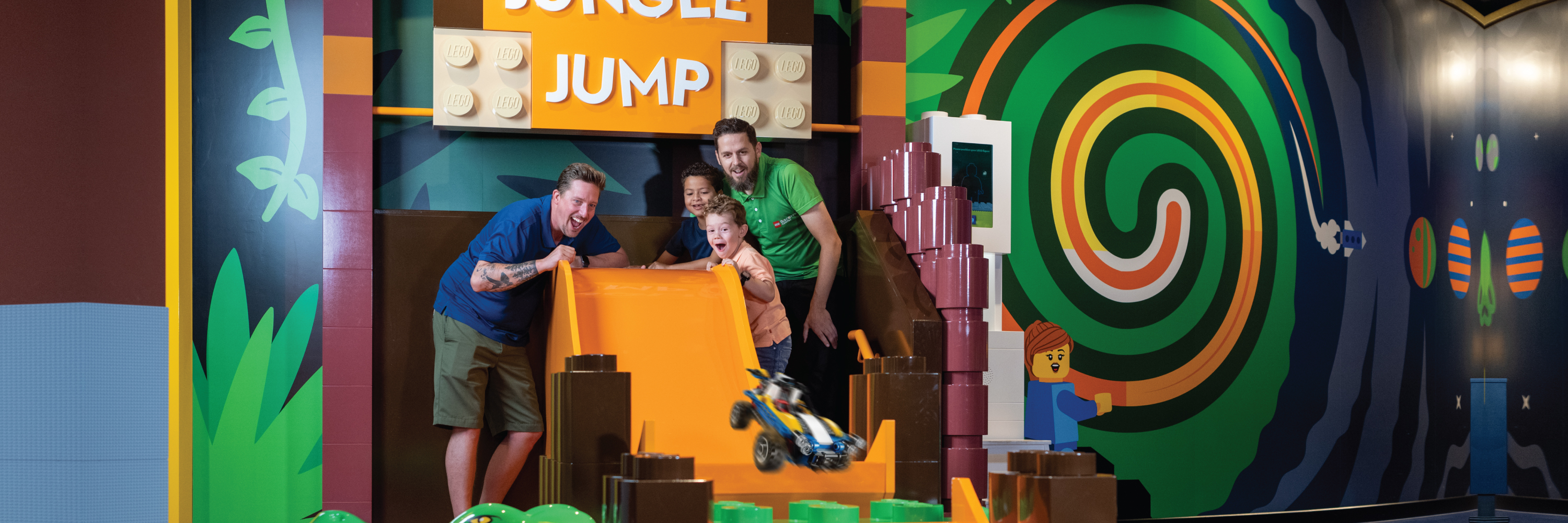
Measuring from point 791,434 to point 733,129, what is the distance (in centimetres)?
148

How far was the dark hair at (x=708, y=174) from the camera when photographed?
409cm

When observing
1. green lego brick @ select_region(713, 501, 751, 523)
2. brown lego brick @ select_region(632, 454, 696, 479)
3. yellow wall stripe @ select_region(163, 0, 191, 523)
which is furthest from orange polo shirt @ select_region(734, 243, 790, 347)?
brown lego brick @ select_region(632, 454, 696, 479)

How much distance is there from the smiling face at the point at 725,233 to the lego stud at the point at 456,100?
3.71 feet

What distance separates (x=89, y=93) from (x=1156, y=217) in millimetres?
4791

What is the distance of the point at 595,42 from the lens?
4.25 metres

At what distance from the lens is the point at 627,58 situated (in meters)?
4.27

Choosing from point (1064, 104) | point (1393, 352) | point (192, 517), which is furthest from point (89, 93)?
point (1393, 352)

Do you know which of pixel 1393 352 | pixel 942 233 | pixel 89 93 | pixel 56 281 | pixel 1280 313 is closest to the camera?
pixel 56 281

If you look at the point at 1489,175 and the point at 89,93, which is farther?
the point at 1489,175

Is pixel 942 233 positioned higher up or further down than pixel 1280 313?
higher up

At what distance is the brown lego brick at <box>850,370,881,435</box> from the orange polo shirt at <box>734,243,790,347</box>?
733mm

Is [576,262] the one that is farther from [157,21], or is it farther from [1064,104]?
[1064,104]

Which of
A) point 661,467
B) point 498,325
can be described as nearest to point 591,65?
point 498,325

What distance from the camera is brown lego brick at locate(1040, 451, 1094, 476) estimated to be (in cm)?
165
